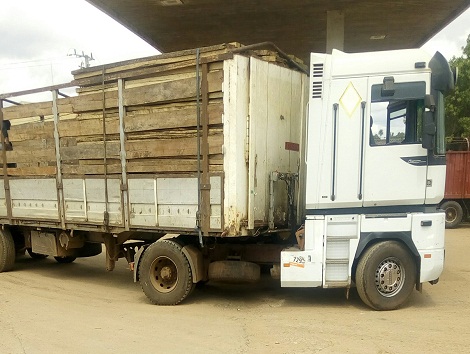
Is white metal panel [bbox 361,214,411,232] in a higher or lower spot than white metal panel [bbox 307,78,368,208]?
lower

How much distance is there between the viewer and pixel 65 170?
6238 mm

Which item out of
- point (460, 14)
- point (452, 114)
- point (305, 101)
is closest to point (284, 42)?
point (460, 14)

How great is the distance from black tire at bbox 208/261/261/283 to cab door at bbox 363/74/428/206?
5.74 feet

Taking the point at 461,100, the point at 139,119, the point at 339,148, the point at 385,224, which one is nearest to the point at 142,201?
the point at 139,119

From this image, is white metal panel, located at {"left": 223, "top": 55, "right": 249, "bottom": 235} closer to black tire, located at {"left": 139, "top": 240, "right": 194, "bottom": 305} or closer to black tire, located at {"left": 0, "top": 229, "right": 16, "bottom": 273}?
black tire, located at {"left": 139, "top": 240, "right": 194, "bottom": 305}

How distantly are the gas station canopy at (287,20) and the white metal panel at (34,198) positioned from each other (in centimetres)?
470

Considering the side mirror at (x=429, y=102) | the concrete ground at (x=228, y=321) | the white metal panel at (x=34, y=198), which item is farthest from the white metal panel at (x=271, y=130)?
the white metal panel at (x=34, y=198)

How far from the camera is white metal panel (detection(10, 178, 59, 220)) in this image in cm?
643

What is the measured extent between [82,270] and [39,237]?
4.15 feet

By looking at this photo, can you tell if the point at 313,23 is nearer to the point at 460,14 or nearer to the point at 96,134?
the point at 460,14

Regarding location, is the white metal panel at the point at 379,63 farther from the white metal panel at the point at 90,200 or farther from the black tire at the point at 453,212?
the black tire at the point at 453,212

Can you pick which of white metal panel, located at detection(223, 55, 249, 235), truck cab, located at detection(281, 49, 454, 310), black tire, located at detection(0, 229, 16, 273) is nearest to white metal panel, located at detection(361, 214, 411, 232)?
truck cab, located at detection(281, 49, 454, 310)

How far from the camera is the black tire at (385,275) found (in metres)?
4.93

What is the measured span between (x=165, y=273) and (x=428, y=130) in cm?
380
